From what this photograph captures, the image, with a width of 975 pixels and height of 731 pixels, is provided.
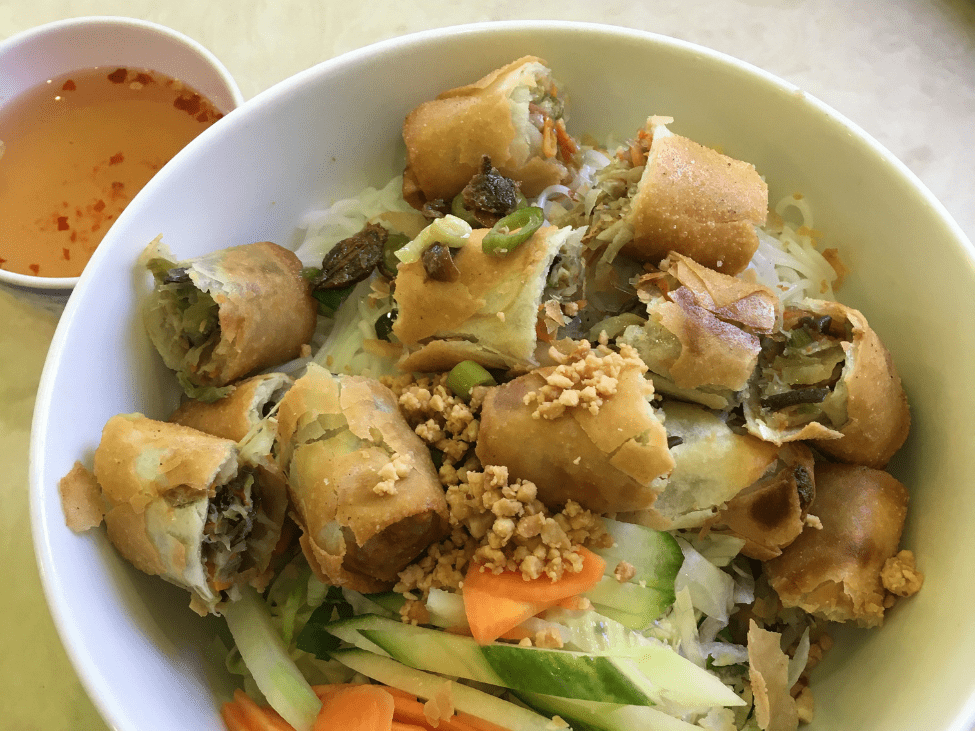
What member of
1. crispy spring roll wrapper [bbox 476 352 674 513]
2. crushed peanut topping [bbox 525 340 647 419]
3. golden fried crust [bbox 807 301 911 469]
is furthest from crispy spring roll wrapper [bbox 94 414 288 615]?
golden fried crust [bbox 807 301 911 469]

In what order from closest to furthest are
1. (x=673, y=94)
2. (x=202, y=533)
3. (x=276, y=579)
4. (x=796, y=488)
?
1. (x=202, y=533)
2. (x=796, y=488)
3. (x=276, y=579)
4. (x=673, y=94)

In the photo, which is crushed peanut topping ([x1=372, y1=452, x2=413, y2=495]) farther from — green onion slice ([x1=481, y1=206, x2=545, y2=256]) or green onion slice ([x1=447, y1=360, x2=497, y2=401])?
green onion slice ([x1=481, y1=206, x2=545, y2=256])

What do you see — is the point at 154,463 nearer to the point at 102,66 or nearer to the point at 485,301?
the point at 485,301

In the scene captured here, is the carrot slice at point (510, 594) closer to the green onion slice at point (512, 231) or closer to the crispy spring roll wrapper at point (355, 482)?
the crispy spring roll wrapper at point (355, 482)

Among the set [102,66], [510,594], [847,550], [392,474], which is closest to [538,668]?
[510,594]

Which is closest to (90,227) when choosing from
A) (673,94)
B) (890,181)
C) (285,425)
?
(285,425)

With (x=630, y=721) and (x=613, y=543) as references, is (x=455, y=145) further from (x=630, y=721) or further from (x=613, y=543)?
(x=630, y=721)
